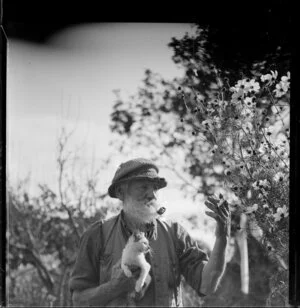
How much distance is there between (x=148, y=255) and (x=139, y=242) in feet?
0.38

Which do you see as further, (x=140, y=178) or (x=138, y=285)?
(x=140, y=178)

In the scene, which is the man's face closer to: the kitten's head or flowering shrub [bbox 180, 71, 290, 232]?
the kitten's head

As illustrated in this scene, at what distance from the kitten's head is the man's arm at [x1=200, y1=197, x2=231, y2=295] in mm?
474

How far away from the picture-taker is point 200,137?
623cm

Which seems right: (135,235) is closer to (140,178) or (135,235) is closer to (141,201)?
(141,201)

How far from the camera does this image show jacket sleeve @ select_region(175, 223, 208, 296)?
6004 millimetres

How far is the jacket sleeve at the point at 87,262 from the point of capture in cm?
600

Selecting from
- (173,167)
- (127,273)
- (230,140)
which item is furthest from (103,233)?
(230,140)

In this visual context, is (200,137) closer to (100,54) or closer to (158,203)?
(158,203)

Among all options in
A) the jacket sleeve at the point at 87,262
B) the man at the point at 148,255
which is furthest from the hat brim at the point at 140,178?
the jacket sleeve at the point at 87,262

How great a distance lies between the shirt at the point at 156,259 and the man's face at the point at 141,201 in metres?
0.08

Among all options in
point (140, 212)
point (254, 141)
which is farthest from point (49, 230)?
point (254, 141)

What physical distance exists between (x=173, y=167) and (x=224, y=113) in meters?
0.59

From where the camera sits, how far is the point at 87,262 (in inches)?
238
